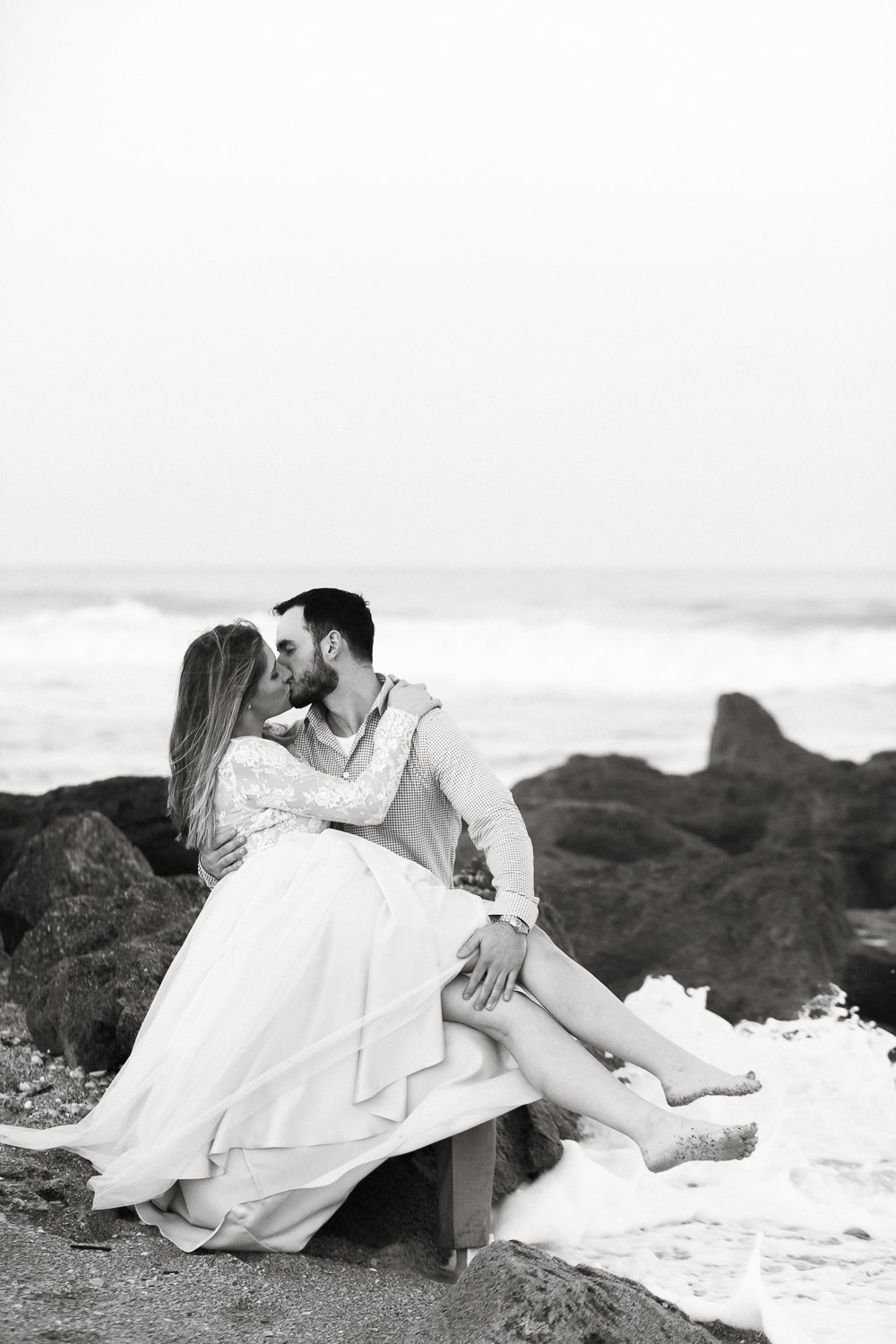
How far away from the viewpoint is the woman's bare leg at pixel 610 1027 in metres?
2.93

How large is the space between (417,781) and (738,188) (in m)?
15.1

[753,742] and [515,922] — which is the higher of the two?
[515,922]

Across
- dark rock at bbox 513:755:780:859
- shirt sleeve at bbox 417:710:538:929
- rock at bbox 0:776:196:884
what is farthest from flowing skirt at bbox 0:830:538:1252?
dark rock at bbox 513:755:780:859

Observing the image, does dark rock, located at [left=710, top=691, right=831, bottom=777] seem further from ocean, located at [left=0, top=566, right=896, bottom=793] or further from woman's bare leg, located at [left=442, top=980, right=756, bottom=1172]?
ocean, located at [left=0, top=566, right=896, bottom=793]

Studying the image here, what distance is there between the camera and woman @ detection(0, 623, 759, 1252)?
2.88m

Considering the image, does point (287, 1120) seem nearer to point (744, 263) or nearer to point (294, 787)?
point (294, 787)

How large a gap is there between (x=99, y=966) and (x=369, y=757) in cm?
111

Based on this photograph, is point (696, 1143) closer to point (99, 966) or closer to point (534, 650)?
point (99, 966)

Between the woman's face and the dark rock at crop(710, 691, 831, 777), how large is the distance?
517 cm

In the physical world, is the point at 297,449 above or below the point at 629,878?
above

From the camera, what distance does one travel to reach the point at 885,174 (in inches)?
670

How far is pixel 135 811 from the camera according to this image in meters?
5.96

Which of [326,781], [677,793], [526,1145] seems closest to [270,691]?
[326,781]

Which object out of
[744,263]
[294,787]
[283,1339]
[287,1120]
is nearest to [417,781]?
[294,787]
